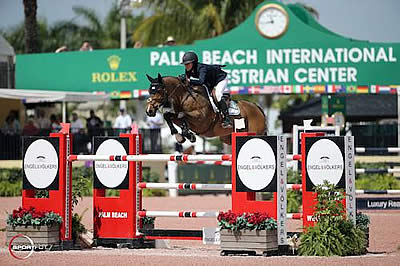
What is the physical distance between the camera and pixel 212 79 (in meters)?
12.4

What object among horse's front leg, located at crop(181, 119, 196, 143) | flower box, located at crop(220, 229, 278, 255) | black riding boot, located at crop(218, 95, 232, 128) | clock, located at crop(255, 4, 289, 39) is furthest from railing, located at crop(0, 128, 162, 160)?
flower box, located at crop(220, 229, 278, 255)

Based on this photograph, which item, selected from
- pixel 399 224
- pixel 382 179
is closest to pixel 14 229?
pixel 399 224

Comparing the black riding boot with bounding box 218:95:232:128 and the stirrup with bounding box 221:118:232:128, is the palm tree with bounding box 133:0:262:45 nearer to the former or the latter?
the black riding boot with bounding box 218:95:232:128

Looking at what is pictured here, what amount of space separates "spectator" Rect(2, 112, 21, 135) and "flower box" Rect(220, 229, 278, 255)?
14.3 metres

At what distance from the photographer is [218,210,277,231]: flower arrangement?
8.68 metres

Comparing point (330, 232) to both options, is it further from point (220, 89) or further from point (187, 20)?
point (187, 20)

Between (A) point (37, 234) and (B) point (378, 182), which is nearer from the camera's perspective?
(A) point (37, 234)

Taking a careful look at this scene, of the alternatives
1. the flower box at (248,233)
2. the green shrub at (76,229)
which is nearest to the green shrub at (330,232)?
the flower box at (248,233)

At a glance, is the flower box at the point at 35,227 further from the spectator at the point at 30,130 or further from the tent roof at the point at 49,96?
the tent roof at the point at 49,96

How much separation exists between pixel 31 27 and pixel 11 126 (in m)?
7.83

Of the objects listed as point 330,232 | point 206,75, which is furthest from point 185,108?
point 330,232

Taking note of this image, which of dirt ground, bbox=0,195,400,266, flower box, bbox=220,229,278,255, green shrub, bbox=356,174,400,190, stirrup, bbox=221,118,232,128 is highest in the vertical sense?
stirrup, bbox=221,118,232,128

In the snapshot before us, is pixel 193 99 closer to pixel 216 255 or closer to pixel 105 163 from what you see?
pixel 105 163

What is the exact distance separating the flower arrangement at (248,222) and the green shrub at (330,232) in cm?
44
